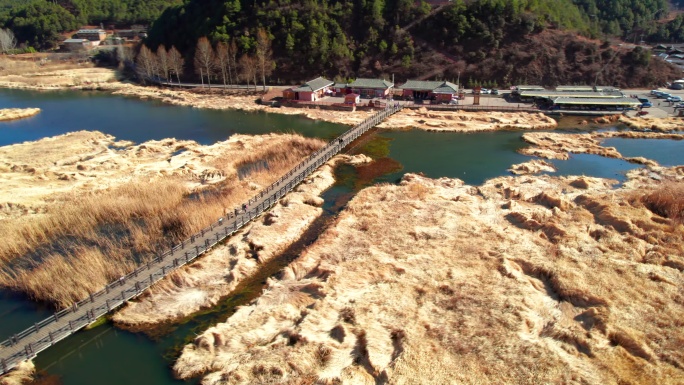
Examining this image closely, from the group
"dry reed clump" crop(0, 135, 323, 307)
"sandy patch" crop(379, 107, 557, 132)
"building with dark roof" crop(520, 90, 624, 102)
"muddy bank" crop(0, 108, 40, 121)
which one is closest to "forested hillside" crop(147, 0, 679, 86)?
"building with dark roof" crop(520, 90, 624, 102)

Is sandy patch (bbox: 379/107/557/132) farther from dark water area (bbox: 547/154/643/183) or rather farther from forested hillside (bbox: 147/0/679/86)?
forested hillside (bbox: 147/0/679/86)

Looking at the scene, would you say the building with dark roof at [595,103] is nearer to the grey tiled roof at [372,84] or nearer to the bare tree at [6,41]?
the grey tiled roof at [372,84]

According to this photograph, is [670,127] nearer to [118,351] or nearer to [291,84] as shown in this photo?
[291,84]

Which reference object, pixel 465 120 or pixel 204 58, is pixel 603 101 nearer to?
pixel 465 120

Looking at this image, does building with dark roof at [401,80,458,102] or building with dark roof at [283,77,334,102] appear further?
building with dark roof at [283,77,334,102]

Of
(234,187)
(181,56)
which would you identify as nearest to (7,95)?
(181,56)

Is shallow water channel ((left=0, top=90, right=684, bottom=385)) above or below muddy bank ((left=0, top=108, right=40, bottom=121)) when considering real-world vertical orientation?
below

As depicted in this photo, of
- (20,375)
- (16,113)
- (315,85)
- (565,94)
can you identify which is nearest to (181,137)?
(315,85)
